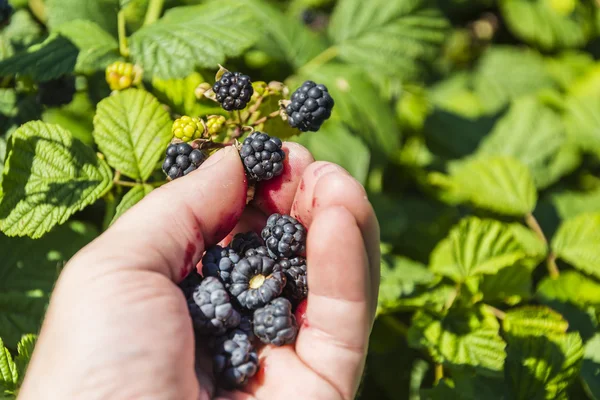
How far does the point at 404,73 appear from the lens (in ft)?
9.20

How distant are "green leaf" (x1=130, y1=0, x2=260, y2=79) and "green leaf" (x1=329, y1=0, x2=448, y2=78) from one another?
0.75m

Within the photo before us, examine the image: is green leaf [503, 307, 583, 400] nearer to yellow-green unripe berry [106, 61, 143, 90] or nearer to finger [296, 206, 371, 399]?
finger [296, 206, 371, 399]

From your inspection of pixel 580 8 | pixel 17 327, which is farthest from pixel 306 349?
pixel 580 8

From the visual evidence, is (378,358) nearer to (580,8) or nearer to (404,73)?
(404,73)

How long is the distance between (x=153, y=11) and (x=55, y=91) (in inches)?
21.6

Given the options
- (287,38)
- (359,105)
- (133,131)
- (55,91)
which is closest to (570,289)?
(359,105)

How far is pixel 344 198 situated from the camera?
4.89 ft

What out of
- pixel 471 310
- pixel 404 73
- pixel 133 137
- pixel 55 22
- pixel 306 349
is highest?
pixel 55 22

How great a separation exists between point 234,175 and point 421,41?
1602 millimetres

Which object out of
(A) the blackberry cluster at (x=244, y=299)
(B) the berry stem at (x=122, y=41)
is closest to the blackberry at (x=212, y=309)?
(A) the blackberry cluster at (x=244, y=299)

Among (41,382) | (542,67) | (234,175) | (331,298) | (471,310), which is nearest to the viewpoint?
(41,382)

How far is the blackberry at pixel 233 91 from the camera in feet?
5.57

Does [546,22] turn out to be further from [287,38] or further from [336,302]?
[336,302]

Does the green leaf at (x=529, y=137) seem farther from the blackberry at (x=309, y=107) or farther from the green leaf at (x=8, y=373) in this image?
the green leaf at (x=8, y=373)
